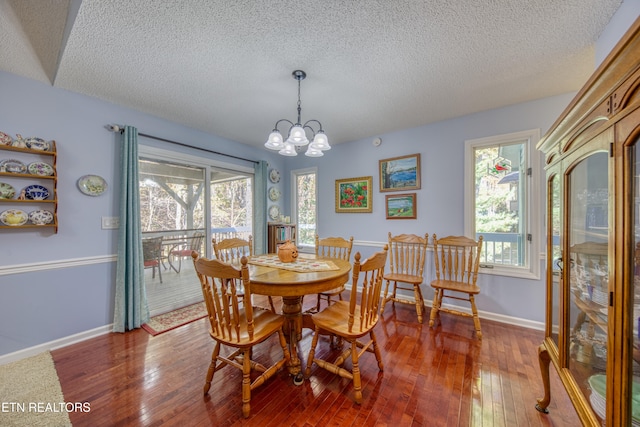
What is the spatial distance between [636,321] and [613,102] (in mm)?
754

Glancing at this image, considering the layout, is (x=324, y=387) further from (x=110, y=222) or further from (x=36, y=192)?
(x=36, y=192)

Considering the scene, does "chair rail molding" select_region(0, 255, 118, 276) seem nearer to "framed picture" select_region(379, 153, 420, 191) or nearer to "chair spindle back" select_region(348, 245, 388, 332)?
"chair spindle back" select_region(348, 245, 388, 332)

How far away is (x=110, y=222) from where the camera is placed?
101 inches

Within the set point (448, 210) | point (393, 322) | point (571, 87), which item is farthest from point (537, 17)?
point (393, 322)

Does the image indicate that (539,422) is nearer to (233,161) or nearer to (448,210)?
(448,210)

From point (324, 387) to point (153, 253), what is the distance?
2615 millimetres

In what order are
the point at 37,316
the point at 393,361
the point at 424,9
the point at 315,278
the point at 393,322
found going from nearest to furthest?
1. the point at 424,9
2. the point at 315,278
3. the point at 393,361
4. the point at 37,316
5. the point at 393,322

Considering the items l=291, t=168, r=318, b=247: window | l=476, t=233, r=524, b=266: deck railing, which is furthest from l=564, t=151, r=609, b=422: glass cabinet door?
l=291, t=168, r=318, b=247: window

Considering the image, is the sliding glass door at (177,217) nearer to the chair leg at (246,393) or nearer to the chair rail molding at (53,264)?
the chair rail molding at (53,264)

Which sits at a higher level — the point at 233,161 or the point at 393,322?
the point at 233,161

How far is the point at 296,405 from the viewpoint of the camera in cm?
157

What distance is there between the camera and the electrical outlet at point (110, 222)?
2.54 meters

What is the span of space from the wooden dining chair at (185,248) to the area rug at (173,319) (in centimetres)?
56

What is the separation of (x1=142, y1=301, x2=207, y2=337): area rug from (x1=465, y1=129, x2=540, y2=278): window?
3.43 metres
